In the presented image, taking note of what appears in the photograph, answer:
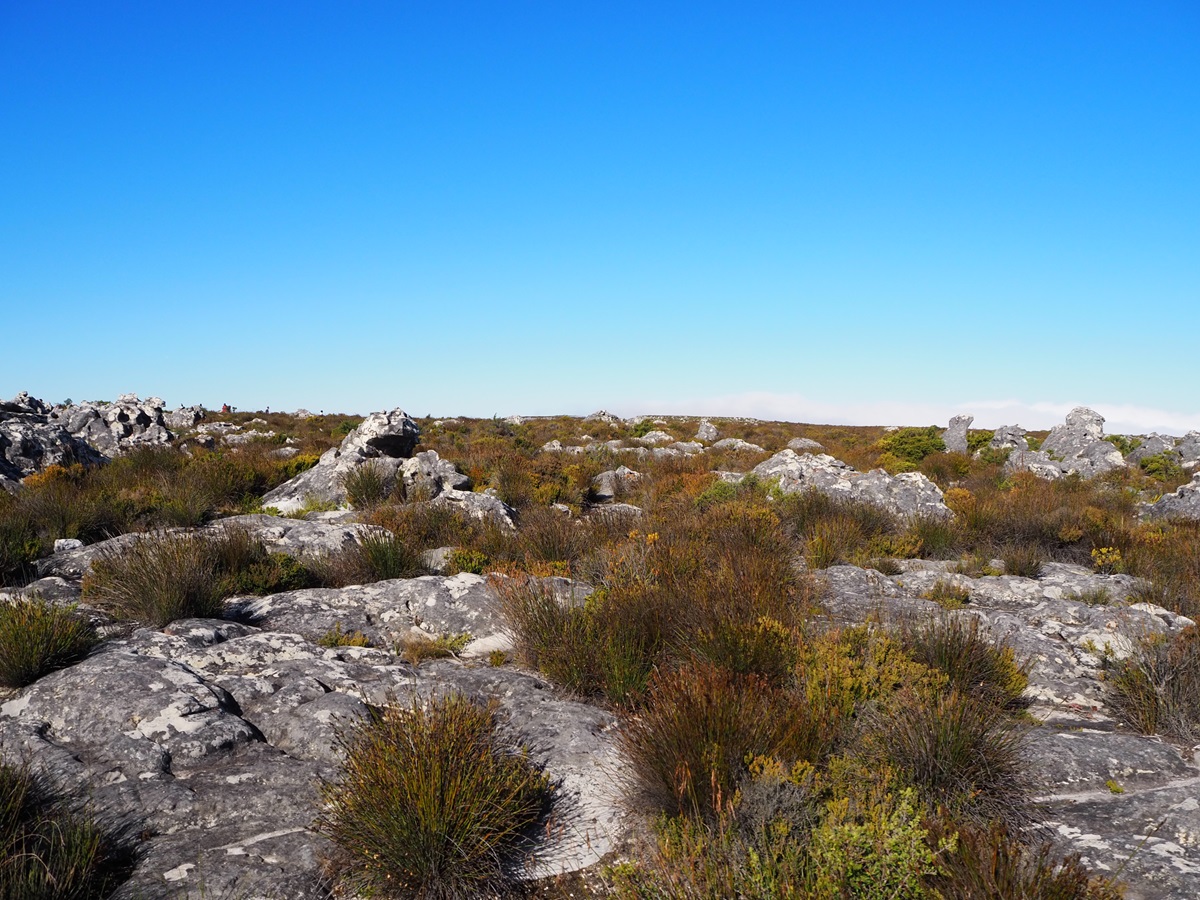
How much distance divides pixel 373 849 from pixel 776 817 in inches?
82.0

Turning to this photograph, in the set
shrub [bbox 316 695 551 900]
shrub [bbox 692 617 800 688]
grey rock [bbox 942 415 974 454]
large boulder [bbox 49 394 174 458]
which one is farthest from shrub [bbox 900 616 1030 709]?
grey rock [bbox 942 415 974 454]

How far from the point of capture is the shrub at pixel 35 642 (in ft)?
16.5

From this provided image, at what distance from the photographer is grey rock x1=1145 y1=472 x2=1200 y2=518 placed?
13.8 meters

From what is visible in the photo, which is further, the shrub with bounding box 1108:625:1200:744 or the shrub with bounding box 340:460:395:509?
the shrub with bounding box 340:460:395:509

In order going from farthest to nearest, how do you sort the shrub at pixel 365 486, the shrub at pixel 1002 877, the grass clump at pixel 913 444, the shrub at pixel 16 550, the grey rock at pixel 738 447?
the grey rock at pixel 738 447 < the grass clump at pixel 913 444 < the shrub at pixel 365 486 < the shrub at pixel 16 550 < the shrub at pixel 1002 877

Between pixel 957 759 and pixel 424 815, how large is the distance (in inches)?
123

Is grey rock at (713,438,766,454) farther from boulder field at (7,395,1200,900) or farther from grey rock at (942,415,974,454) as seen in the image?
boulder field at (7,395,1200,900)

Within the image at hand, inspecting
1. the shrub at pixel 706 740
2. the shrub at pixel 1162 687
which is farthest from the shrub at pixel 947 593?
the shrub at pixel 706 740

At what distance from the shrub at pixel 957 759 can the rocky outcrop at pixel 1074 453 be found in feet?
61.6

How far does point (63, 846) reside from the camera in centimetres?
316

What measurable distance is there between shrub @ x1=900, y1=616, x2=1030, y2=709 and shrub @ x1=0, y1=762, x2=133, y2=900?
544 centimetres

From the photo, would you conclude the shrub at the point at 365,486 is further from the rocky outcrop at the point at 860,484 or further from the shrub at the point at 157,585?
the rocky outcrop at the point at 860,484

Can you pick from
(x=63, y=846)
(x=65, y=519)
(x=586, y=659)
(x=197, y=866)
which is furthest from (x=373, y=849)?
(x=65, y=519)

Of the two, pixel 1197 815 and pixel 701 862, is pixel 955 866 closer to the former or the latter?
pixel 701 862
